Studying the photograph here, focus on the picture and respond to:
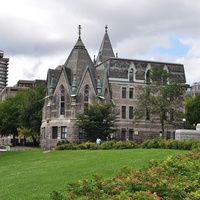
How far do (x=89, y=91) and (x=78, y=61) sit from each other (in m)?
4.55

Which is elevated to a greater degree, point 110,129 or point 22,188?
point 110,129

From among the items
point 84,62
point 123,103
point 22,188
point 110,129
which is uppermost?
point 84,62

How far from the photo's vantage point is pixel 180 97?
58.7 meters

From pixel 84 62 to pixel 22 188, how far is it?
145ft

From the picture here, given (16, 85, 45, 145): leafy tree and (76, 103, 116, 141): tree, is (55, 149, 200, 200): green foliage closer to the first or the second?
(76, 103, 116, 141): tree

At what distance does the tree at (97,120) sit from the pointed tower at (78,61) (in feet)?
21.4

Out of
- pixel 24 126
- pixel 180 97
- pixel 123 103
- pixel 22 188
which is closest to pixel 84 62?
pixel 123 103

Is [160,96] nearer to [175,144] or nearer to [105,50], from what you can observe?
[105,50]

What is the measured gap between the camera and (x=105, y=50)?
246 feet

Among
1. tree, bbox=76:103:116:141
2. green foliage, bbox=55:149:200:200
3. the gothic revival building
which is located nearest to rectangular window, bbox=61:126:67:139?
the gothic revival building

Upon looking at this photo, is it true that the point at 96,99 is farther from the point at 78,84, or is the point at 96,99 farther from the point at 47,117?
the point at 47,117

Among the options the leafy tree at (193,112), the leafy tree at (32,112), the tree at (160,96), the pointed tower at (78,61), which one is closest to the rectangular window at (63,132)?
the pointed tower at (78,61)

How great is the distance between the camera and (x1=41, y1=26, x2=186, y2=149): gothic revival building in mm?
57750

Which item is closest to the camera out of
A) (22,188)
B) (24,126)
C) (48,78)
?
(22,188)
